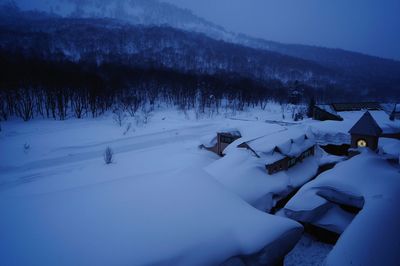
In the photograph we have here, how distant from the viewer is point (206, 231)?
330 centimetres

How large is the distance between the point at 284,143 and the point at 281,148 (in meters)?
0.54

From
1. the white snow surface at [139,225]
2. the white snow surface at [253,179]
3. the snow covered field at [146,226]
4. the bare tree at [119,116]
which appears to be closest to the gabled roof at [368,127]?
the white snow surface at [253,179]

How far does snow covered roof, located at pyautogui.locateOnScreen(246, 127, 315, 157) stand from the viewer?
10.9 m

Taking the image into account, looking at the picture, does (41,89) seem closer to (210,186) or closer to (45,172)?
(45,172)

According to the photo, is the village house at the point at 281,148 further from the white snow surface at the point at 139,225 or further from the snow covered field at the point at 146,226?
the white snow surface at the point at 139,225

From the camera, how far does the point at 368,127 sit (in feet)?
42.7

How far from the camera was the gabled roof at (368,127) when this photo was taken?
505 inches

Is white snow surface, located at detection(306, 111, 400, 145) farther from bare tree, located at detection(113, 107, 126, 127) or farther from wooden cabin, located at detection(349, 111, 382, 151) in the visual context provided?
bare tree, located at detection(113, 107, 126, 127)

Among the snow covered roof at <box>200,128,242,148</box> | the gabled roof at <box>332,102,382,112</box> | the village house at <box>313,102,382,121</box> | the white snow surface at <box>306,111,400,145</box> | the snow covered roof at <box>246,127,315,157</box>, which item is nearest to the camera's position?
the snow covered roof at <box>246,127,315,157</box>

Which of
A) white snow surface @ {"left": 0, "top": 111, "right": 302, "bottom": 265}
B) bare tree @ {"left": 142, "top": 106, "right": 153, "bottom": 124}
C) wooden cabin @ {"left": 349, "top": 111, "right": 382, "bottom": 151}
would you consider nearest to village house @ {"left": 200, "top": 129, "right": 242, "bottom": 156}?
wooden cabin @ {"left": 349, "top": 111, "right": 382, "bottom": 151}

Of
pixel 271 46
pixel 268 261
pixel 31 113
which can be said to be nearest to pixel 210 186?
pixel 268 261

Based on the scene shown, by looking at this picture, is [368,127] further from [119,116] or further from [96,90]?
[96,90]

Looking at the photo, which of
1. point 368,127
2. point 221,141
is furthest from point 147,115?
point 368,127

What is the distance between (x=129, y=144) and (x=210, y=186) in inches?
682
